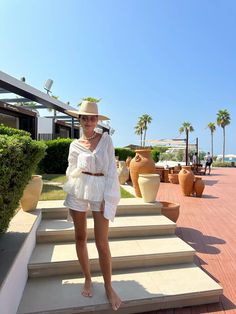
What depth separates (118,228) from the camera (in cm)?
418

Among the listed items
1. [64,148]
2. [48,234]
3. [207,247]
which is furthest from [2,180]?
[64,148]

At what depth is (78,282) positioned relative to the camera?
3221 millimetres

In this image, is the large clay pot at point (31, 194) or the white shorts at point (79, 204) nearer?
the white shorts at point (79, 204)

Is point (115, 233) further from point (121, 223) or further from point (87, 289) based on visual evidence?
point (87, 289)

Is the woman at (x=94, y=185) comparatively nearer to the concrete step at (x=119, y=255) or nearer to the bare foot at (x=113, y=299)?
the bare foot at (x=113, y=299)

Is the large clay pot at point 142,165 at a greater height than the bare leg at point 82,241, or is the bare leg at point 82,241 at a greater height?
the large clay pot at point 142,165

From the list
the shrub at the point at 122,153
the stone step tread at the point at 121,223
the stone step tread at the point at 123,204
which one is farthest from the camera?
the shrub at the point at 122,153

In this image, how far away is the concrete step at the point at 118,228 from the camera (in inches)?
155

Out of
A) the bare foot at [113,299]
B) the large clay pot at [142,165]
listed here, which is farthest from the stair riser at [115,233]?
the large clay pot at [142,165]

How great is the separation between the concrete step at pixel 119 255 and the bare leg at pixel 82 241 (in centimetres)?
47

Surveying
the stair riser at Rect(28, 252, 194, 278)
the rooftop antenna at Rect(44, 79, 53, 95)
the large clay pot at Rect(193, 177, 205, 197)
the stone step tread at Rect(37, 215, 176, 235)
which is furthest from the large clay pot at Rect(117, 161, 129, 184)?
the rooftop antenna at Rect(44, 79, 53, 95)

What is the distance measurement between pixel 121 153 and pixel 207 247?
12499 millimetres

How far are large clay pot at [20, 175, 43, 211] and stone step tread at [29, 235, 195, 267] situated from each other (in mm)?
649

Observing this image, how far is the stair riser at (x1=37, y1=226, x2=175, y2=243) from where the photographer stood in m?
3.91
